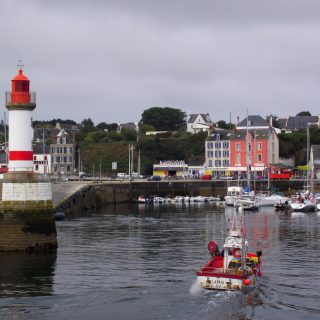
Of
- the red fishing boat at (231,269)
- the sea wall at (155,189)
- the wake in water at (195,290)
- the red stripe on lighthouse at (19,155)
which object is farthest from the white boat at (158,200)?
the wake in water at (195,290)

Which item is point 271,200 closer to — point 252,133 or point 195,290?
point 252,133

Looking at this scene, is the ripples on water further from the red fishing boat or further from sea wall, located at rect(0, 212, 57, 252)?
sea wall, located at rect(0, 212, 57, 252)

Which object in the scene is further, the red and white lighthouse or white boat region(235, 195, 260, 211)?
white boat region(235, 195, 260, 211)

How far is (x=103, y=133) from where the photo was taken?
17188 cm

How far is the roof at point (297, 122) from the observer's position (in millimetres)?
178125

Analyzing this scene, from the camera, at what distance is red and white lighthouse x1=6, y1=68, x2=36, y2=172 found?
42906mm

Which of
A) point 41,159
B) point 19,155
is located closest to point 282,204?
point 19,155

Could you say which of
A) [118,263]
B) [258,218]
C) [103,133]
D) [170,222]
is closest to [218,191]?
[258,218]

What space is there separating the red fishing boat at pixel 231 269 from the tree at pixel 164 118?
15437cm

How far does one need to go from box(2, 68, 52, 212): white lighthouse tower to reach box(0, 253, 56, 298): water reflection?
9.45ft

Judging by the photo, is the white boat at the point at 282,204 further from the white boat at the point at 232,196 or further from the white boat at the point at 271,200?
the white boat at the point at 232,196

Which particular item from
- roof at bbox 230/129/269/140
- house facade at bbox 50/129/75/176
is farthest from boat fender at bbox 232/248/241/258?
house facade at bbox 50/129/75/176

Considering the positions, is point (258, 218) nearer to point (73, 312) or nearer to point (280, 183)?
point (280, 183)

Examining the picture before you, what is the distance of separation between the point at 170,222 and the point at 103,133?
104 meters
